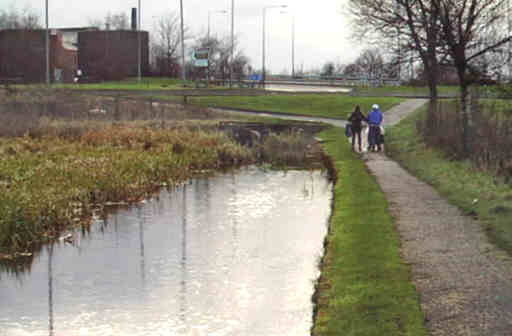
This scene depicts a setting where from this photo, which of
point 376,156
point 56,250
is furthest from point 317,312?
point 376,156

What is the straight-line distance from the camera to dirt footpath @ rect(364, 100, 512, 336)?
10984 millimetres

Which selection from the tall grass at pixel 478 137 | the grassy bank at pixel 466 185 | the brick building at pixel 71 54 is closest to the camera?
the grassy bank at pixel 466 185

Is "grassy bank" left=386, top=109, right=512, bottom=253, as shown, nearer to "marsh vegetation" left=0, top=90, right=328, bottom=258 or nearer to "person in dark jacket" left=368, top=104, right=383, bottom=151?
"person in dark jacket" left=368, top=104, right=383, bottom=151

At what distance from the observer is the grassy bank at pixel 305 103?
6233cm

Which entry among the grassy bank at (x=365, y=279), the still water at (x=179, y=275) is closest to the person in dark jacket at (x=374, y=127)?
the still water at (x=179, y=275)

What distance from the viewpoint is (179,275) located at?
16.3 m

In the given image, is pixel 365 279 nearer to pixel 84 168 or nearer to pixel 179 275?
pixel 179 275

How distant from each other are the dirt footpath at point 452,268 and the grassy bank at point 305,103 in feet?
132

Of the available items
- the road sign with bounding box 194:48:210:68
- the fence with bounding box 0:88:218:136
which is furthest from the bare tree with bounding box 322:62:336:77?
the fence with bounding box 0:88:218:136

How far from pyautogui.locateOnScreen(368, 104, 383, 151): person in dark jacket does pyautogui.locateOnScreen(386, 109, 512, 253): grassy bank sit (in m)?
0.63

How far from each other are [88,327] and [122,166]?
15.9m

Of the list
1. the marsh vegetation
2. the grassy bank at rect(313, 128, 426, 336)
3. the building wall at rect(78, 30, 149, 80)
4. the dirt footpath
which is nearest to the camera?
the dirt footpath

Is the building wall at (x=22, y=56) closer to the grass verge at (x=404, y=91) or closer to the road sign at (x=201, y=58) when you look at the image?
the road sign at (x=201, y=58)

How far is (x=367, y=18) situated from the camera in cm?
4912
